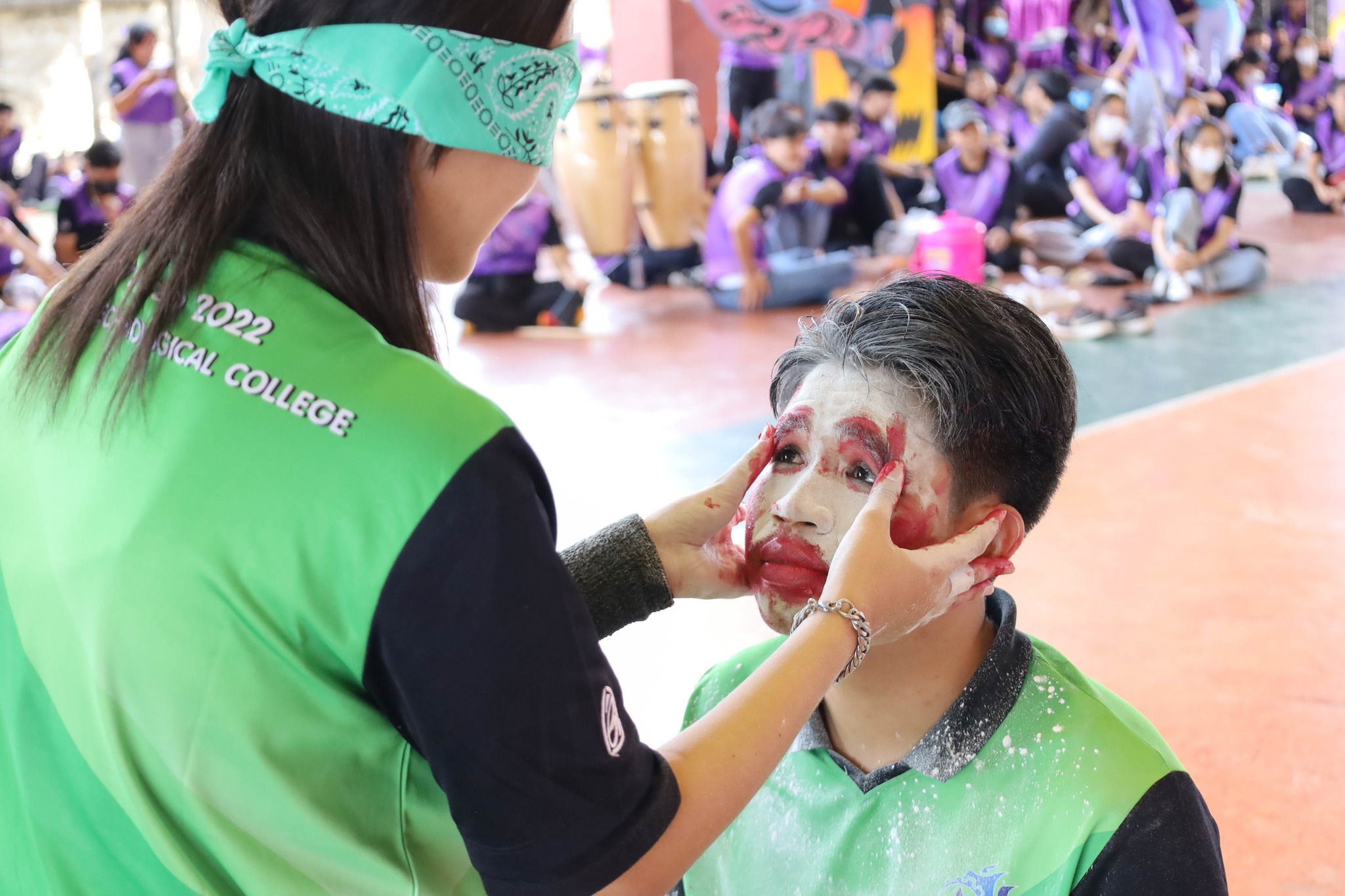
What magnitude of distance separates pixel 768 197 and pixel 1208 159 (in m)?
2.69

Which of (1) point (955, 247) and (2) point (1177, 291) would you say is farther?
(2) point (1177, 291)

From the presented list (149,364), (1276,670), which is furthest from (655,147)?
(149,364)

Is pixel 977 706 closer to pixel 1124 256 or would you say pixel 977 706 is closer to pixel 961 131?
pixel 1124 256

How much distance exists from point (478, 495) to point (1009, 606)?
0.89m

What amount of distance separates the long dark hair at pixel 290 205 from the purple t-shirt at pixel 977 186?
7.81m

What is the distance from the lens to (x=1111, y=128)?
846 centimetres

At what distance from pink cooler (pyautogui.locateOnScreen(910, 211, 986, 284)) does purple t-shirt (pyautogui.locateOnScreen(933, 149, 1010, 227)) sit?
4.20 ft

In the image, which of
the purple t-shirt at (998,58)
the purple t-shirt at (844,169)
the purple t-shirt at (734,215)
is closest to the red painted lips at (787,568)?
the purple t-shirt at (734,215)

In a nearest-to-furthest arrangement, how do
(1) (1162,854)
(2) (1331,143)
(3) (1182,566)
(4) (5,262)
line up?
1. (1) (1162,854)
2. (3) (1182,566)
3. (4) (5,262)
4. (2) (1331,143)

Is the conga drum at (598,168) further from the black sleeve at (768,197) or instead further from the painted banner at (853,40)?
the painted banner at (853,40)

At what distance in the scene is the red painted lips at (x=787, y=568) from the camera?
1444mm

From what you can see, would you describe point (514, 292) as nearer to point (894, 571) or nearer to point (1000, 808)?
point (1000, 808)

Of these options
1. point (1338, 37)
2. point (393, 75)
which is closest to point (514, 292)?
point (393, 75)

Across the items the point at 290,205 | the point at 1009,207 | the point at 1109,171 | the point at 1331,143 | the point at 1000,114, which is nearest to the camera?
the point at 290,205
